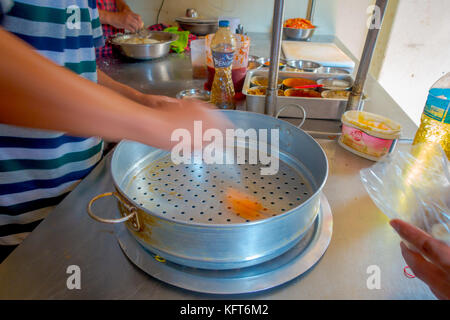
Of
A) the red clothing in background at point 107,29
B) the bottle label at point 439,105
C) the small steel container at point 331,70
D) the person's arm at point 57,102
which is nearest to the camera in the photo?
the person's arm at point 57,102

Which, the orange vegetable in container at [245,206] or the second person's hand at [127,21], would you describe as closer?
the orange vegetable in container at [245,206]

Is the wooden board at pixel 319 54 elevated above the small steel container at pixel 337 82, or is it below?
above

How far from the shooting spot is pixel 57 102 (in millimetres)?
321

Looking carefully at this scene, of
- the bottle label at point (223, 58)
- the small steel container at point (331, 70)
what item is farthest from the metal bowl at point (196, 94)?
the small steel container at point (331, 70)

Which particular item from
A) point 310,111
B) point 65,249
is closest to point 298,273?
point 65,249

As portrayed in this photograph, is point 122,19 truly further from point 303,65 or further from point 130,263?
point 130,263

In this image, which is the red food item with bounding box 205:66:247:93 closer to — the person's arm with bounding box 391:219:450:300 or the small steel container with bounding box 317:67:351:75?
the small steel container with bounding box 317:67:351:75

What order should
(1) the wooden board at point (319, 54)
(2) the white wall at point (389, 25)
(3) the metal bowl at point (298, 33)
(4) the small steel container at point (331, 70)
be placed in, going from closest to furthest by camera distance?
(4) the small steel container at point (331, 70), (1) the wooden board at point (319, 54), (3) the metal bowl at point (298, 33), (2) the white wall at point (389, 25)

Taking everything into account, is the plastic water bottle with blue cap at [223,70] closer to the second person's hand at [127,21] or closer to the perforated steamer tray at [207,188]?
the perforated steamer tray at [207,188]

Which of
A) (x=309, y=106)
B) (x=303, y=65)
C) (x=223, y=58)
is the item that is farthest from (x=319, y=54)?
(x=223, y=58)

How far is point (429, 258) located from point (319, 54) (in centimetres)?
128

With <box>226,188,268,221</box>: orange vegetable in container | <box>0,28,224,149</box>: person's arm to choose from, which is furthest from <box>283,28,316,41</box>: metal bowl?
<box>0,28,224,149</box>: person's arm

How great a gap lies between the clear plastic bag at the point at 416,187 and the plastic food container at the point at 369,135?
2.6 inches

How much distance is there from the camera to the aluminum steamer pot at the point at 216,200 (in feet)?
1.25
